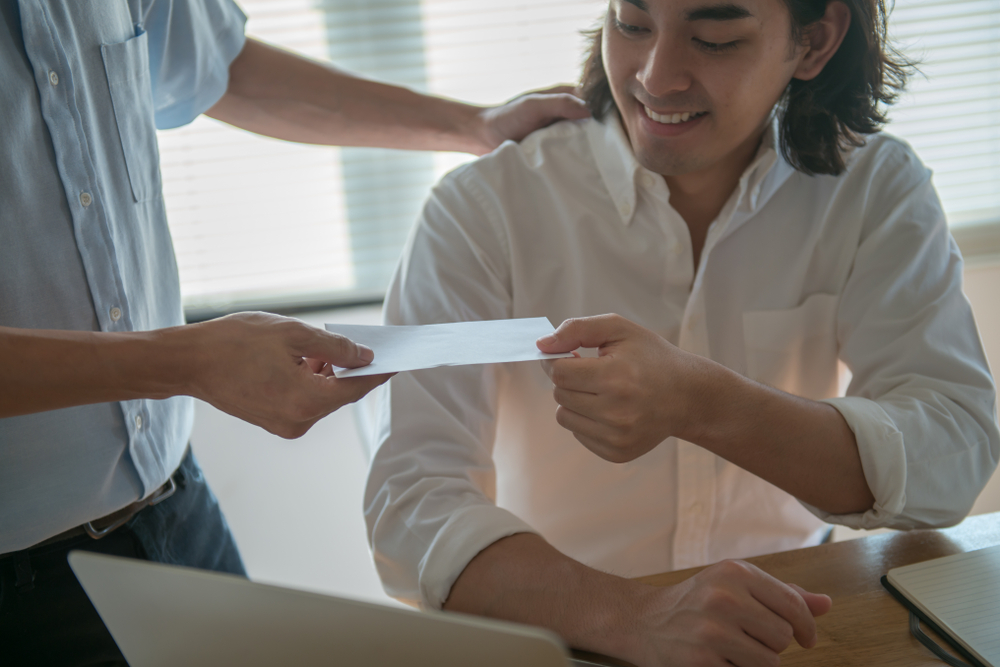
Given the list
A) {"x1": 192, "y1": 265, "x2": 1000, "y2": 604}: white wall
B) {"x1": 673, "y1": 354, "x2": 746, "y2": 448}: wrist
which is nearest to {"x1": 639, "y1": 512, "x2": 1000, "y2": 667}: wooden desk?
{"x1": 673, "y1": 354, "x2": 746, "y2": 448}: wrist

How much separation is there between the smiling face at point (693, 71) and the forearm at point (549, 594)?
66cm

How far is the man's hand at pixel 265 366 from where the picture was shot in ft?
2.46

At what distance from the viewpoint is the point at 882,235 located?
1220 millimetres

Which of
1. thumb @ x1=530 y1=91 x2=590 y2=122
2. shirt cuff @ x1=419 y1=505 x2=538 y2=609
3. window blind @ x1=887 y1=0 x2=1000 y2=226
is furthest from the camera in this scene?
window blind @ x1=887 y1=0 x2=1000 y2=226

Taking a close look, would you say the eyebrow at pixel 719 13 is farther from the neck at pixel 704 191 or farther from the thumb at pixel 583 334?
the thumb at pixel 583 334

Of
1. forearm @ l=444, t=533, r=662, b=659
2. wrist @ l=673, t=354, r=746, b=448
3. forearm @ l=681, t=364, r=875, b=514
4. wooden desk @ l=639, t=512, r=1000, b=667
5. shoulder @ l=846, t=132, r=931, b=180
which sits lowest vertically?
wooden desk @ l=639, t=512, r=1000, b=667

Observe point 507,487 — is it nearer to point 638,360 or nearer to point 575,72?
point 638,360

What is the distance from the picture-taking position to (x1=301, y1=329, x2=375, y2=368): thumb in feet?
2.47

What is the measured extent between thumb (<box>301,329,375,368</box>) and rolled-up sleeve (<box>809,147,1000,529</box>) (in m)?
0.67

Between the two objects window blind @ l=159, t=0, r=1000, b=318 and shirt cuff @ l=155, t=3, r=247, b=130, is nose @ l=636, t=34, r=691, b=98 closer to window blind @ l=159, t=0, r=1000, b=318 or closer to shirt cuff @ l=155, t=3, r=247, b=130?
shirt cuff @ l=155, t=3, r=247, b=130

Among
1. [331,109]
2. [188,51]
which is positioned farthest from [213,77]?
[331,109]

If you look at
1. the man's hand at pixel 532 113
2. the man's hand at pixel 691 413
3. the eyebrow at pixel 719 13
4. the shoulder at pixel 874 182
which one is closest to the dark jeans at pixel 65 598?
the man's hand at pixel 691 413

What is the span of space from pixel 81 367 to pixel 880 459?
969mm

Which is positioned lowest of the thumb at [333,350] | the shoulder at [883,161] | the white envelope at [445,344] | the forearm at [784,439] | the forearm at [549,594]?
the forearm at [549,594]
